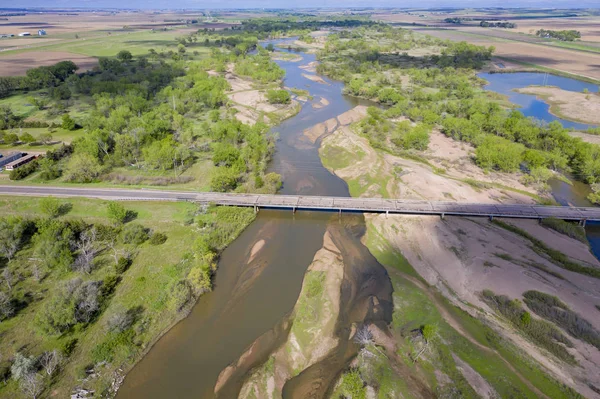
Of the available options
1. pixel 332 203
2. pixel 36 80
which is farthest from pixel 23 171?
pixel 36 80

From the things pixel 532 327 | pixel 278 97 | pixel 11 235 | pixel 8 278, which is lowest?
pixel 532 327

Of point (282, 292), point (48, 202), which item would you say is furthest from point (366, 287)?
point (48, 202)

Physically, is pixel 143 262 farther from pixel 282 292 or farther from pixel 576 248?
pixel 576 248

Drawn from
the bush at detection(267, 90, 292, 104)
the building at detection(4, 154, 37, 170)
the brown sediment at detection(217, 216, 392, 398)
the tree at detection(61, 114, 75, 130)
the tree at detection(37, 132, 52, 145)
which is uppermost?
the bush at detection(267, 90, 292, 104)

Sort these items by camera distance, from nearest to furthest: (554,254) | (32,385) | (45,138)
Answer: (32,385)
(554,254)
(45,138)

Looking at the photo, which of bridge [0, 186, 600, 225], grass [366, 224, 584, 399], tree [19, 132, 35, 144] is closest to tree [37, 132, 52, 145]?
tree [19, 132, 35, 144]

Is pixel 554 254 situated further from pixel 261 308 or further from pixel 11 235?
pixel 11 235

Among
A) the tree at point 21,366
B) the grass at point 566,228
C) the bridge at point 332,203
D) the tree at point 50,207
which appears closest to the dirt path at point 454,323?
the bridge at point 332,203

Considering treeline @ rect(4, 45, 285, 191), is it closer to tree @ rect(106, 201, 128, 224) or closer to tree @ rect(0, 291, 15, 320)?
tree @ rect(106, 201, 128, 224)
